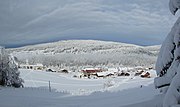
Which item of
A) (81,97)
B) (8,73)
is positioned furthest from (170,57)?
(8,73)

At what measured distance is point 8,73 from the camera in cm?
3975

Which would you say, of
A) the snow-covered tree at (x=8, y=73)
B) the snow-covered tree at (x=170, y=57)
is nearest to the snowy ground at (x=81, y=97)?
the snow-covered tree at (x=170, y=57)

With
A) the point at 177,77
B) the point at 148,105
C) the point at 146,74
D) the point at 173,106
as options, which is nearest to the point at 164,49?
the point at 177,77

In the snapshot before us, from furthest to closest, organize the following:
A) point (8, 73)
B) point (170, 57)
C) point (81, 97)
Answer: point (8, 73) → point (81, 97) → point (170, 57)

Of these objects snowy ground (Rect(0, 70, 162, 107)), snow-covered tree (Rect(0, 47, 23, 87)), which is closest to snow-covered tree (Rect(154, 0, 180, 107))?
snowy ground (Rect(0, 70, 162, 107))

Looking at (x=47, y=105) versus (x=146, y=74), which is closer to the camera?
(x=47, y=105)

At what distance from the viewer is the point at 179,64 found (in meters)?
6.62

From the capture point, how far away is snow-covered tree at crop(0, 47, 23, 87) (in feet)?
130

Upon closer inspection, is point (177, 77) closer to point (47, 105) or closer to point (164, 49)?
point (164, 49)

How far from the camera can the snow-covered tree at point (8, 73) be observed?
39.6m

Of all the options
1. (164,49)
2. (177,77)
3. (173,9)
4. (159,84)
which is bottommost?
(159,84)

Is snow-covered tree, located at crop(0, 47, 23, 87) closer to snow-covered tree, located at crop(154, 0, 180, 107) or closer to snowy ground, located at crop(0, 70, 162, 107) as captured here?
snowy ground, located at crop(0, 70, 162, 107)

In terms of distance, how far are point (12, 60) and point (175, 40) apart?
37.6 meters

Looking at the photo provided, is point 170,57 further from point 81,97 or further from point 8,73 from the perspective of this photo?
point 8,73
